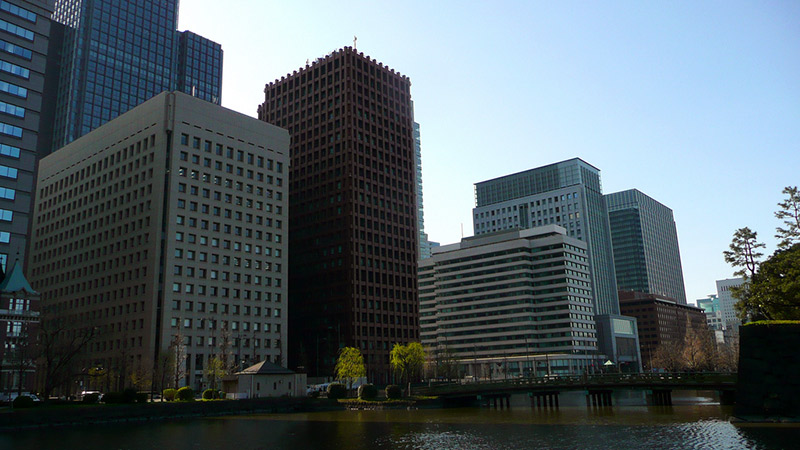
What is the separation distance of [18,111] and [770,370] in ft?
370

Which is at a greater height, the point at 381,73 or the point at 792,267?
the point at 381,73

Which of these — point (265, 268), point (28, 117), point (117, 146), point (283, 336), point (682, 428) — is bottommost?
point (682, 428)

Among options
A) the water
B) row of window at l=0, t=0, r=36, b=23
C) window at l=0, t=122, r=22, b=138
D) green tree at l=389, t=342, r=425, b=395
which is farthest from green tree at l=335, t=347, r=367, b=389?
row of window at l=0, t=0, r=36, b=23

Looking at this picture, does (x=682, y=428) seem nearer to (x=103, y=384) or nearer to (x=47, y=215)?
(x=103, y=384)

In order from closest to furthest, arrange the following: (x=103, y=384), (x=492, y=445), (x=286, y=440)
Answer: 1. (x=492, y=445)
2. (x=286, y=440)
3. (x=103, y=384)

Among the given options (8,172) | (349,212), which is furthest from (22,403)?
(349,212)

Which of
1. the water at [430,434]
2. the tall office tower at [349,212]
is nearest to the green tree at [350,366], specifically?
the tall office tower at [349,212]

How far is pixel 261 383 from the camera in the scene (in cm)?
10250

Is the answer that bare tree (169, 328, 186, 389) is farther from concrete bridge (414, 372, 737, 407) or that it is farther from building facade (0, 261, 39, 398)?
concrete bridge (414, 372, 737, 407)

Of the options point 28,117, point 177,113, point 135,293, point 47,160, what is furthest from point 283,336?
point 47,160

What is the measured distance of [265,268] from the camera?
14812 cm

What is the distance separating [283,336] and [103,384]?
39.2m

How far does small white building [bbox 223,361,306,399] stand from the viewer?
101375 mm

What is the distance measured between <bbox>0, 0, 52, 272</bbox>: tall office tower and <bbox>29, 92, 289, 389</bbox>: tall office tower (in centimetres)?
2815
